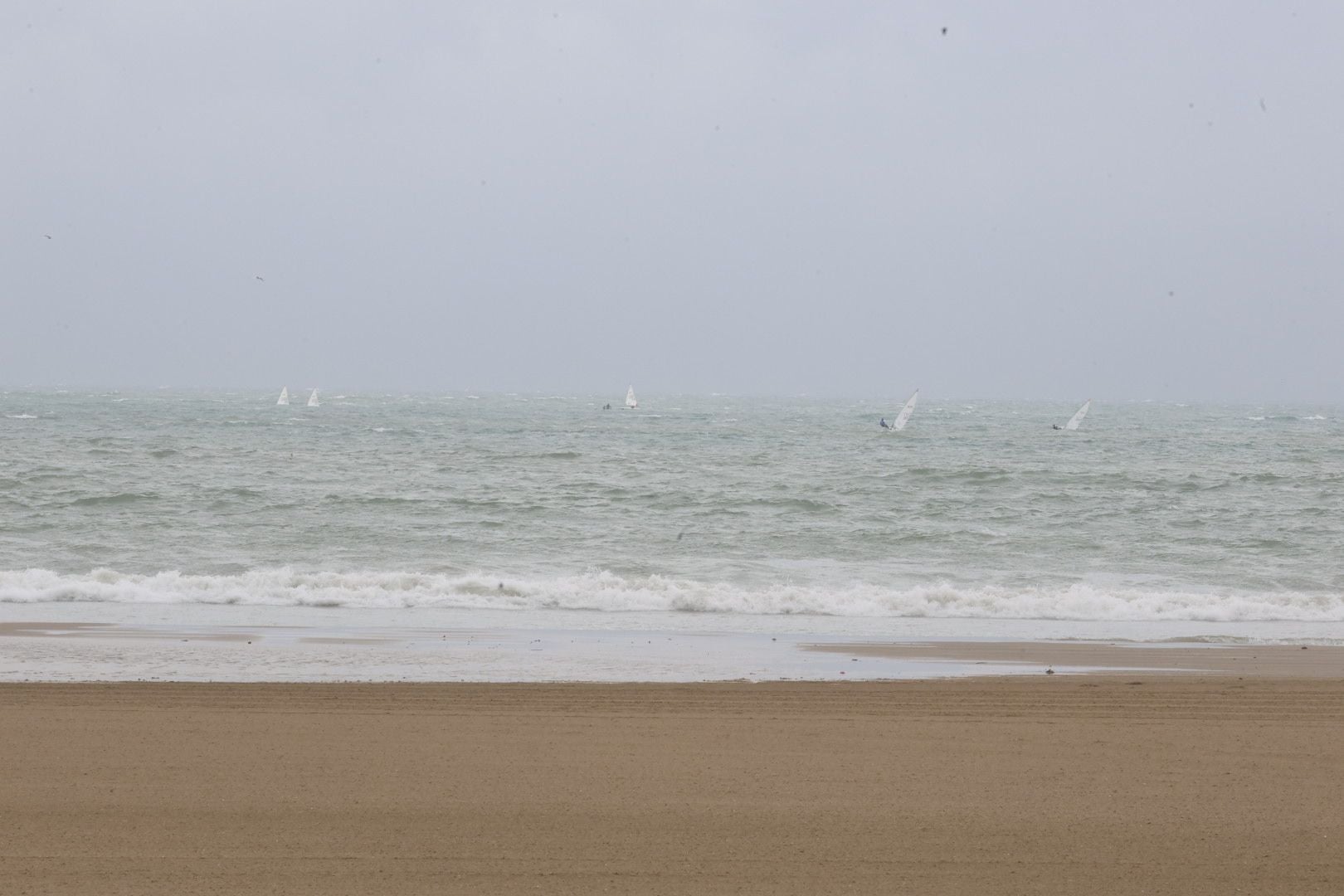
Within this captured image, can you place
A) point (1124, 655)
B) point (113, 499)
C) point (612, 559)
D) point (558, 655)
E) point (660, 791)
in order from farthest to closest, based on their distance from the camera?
point (113, 499) < point (612, 559) < point (1124, 655) < point (558, 655) < point (660, 791)

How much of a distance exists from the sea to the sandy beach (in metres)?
1.64

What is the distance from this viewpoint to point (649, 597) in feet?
41.9

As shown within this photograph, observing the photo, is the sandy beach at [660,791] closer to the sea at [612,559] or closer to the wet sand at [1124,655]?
the wet sand at [1124,655]

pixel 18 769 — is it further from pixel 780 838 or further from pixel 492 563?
pixel 492 563

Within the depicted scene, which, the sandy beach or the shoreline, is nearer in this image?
the sandy beach

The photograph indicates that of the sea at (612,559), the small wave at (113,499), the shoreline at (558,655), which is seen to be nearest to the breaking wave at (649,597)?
the sea at (612,559)

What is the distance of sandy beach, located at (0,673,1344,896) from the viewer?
4160 mm

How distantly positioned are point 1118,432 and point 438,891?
6008 cm

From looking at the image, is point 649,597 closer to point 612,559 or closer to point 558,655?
point 612,559

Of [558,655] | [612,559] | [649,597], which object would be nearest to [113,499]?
[612,559]

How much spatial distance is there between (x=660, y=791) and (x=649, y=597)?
25.2 ft

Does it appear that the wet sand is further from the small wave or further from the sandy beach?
the small wave

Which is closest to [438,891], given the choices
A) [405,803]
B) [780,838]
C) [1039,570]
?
[405,803]

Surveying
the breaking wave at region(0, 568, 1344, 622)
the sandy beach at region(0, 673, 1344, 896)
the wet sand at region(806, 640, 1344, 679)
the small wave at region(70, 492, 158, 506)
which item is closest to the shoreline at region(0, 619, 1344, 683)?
the wet sand at region(806, 640, 1344, 679)
